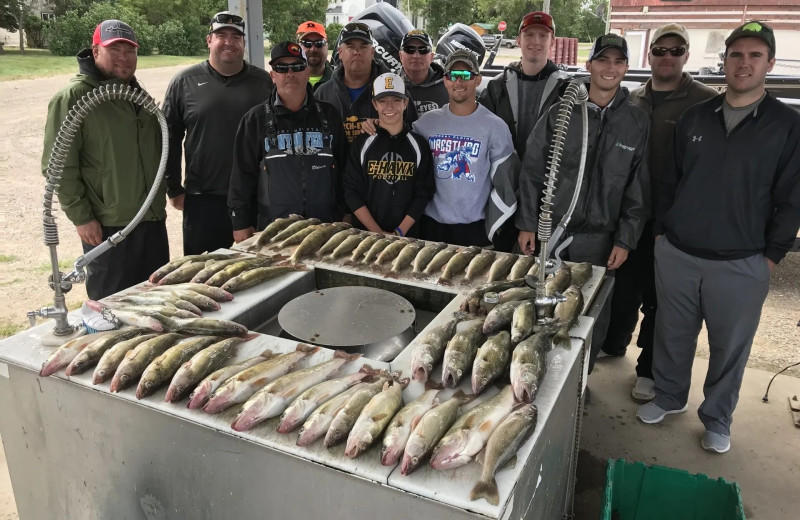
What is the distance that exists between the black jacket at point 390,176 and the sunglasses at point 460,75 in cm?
50

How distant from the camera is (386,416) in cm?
213

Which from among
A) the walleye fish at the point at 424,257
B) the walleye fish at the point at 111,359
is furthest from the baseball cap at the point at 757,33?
the walleye fish at the point at 111,359

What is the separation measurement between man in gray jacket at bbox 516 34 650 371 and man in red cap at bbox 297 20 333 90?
8.72 feet

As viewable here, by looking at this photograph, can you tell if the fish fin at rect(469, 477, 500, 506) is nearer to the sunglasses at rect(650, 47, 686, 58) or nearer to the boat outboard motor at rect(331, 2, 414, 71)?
the sunglasses at rect(650, 47, 686, 58)

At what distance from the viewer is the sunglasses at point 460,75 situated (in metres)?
4.21

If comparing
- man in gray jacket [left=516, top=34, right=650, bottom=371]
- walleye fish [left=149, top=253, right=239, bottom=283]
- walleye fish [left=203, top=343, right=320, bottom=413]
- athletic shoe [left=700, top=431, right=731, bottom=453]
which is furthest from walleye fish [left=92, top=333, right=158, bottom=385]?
athletic shoe [left=700, top=431, right=731, bottom=453]

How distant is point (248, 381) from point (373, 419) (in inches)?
22.2

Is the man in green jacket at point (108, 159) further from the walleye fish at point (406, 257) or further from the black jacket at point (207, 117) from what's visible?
the walleye fish at point (406, 257)

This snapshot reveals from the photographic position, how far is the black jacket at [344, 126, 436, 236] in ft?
14.4

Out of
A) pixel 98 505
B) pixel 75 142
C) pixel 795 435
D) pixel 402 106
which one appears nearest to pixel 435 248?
pixel 402 106

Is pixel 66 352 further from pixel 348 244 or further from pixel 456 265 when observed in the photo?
pixel 456 265

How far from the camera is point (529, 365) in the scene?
2.37 metres

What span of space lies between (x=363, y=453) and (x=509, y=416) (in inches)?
21.2

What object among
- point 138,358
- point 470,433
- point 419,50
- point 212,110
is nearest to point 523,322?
point 470,433
